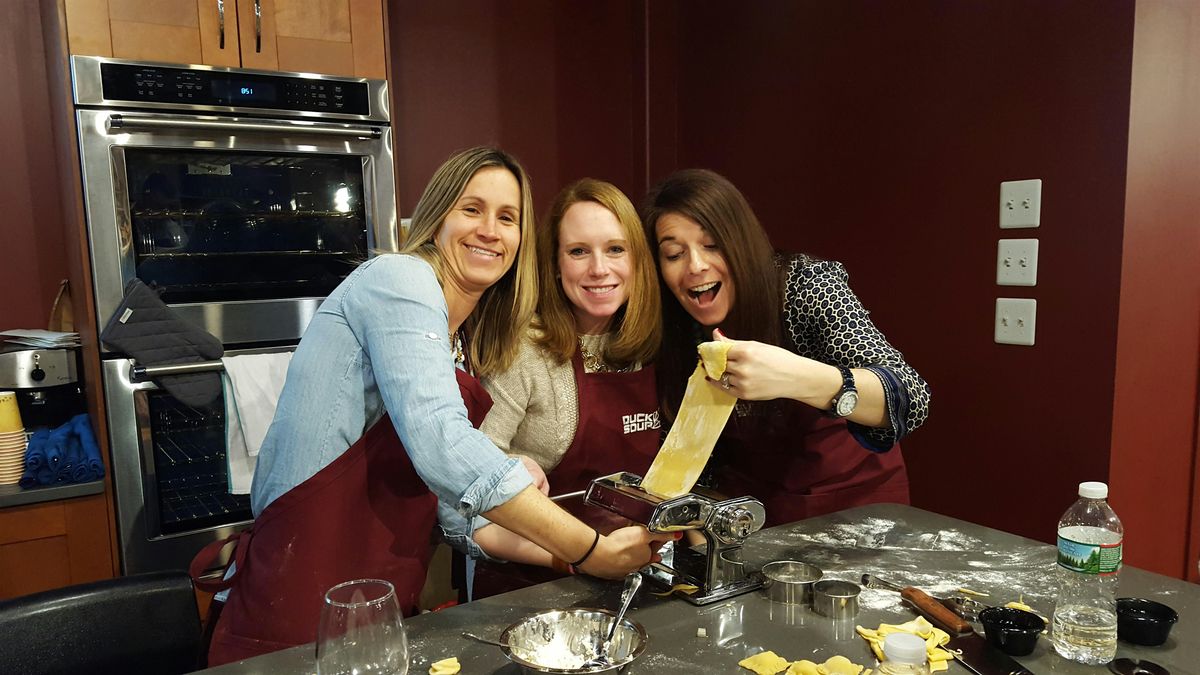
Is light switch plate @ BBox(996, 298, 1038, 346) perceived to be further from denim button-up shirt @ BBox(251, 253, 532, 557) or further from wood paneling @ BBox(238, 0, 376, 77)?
wood paneling @ BBox(238, 0, 376, 77)

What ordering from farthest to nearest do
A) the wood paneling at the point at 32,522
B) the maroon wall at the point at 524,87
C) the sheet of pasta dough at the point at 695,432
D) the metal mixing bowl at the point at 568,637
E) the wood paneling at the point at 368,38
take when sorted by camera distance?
the maroon wall at the point at 524,87 < the wood paneling at the point at 368,38 < the wood paneling at the point at 32,522 < the sheet of pasta dough at the point at 695,432 < the metal mixing bowl at the point at 568,637

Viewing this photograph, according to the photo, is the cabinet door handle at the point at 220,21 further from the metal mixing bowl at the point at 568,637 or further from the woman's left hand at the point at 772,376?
the metal mixing bowl at the point at 568,637

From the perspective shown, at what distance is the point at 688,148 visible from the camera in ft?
12.5

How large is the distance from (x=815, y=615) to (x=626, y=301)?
35.0 inches

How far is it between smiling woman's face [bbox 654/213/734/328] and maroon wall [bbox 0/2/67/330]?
2.24m

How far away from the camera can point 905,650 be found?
1035mm

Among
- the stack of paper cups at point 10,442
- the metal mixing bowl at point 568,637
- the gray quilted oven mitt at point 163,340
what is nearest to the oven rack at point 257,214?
the gray quilted oven mitt at point 163,340

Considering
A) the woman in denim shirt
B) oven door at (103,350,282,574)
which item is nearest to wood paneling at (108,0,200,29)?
oven door at (103,350,282,574)

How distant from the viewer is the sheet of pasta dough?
1438 mm

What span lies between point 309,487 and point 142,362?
1.31 m

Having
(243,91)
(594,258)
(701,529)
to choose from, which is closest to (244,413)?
(243,91)

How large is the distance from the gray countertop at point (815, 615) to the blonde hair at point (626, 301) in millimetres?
552

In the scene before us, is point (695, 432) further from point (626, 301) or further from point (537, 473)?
point (626, 301)

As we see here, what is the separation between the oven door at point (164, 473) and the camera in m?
2.40
